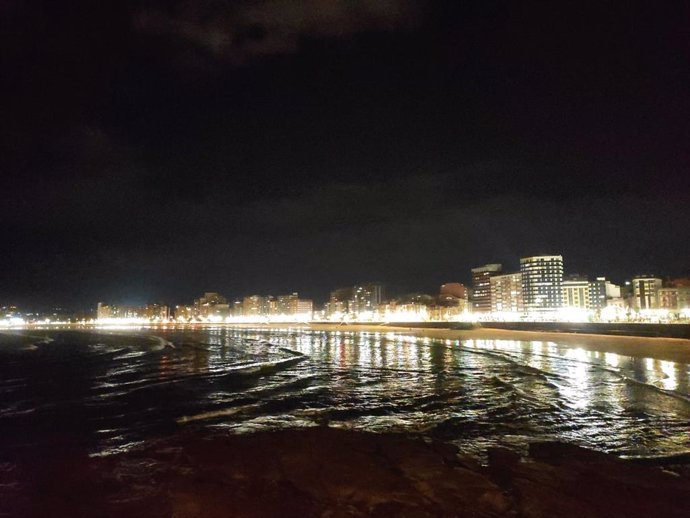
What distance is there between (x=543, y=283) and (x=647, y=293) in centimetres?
3411

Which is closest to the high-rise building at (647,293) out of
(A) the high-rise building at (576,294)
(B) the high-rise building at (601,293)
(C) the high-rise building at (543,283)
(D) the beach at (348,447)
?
(A) the high-rise building at (576,294)

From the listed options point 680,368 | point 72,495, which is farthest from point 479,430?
point 680,368

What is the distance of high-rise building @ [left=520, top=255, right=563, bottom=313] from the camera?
582 ft

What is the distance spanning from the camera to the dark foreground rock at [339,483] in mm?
6508

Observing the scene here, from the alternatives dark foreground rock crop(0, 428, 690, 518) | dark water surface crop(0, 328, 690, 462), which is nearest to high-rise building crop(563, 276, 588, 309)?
dark water surface crop(0, 328, 690, 462)

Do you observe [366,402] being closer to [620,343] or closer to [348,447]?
[348,447]

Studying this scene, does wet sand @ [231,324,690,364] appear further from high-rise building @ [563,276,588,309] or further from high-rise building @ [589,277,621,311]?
high-rise building @ [589,277,621,311]

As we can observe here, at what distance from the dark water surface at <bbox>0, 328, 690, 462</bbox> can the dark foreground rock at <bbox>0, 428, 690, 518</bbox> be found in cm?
115

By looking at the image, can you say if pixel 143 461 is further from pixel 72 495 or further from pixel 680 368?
pixel 680 368

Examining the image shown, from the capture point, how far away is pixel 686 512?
6359 mm

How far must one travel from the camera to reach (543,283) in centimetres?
18038

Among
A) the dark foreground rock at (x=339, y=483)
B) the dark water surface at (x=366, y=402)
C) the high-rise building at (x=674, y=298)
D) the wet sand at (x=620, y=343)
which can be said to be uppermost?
the high-rise building at (x=674, y=298)

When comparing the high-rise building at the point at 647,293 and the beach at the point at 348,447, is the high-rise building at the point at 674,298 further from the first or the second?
the beach at the point at 348,447

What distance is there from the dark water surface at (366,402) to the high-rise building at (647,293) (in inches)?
5684
